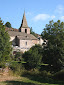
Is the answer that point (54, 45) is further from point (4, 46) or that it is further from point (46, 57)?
point (4, 46)

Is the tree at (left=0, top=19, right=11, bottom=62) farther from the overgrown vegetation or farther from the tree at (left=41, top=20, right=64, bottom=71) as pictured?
the tree at (left=41, top=20, right=64, bottom=71)

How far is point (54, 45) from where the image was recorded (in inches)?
1043

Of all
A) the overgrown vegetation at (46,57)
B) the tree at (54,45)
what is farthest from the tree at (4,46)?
the tree at (54,45)

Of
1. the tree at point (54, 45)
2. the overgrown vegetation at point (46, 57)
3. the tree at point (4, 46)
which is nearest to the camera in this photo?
the tree at point (4, 46)

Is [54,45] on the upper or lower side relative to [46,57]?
upper

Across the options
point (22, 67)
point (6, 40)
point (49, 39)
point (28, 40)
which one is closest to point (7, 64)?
point (22, 67)

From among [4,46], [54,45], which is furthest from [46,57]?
[4,46]

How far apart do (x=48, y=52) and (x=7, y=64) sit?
8038mm

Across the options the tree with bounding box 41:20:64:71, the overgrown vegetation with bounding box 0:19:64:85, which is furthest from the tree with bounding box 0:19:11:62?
the tree with bounding box 41:20:64:71

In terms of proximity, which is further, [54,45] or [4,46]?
[54,45]

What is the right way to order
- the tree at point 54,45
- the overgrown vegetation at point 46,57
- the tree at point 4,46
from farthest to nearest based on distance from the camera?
the tree at point 54,45 → the overgrown vegetation at point 46,57 → the tree at point 4,46

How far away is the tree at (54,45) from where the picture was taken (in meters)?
25.6

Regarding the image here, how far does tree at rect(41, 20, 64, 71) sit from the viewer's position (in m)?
25.6

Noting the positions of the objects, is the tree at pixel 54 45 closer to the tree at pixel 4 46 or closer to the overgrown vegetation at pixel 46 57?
the overgrown vegetation at pixel 46 57
